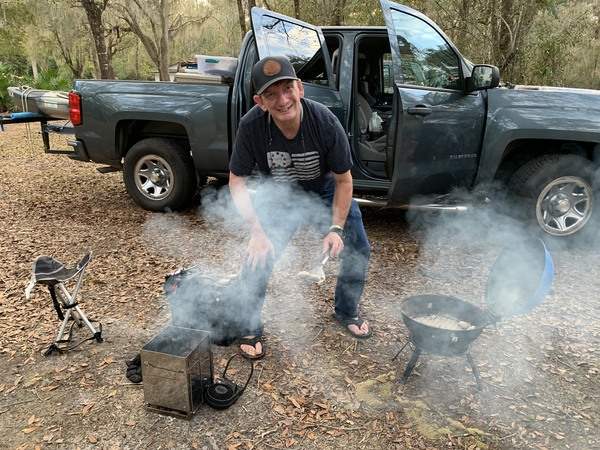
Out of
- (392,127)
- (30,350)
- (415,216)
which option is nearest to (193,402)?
(30,350)

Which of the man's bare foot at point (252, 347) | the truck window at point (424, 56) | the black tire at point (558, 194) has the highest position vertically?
the truck window at point (424, 56)

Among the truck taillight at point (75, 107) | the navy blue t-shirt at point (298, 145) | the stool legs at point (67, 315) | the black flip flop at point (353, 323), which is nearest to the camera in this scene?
the navy blue t-shirt at point (298, 145)

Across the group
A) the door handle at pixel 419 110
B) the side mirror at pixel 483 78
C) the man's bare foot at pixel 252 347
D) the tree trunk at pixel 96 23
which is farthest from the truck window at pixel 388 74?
the tree trunk at pixel 96 23

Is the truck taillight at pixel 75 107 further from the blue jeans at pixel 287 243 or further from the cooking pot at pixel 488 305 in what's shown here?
the cooking pot at pixel 488 305

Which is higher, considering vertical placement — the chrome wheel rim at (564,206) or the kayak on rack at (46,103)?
the kayak on rack at (46,103)

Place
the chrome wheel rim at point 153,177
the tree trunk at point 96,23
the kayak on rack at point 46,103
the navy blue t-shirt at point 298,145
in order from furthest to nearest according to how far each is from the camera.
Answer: the tree trunk at point 96,23 → the kayak on rack at point 46,103 → the chrome wheel rim at point 153,177 → the navy blue t-shirt at point 298,145

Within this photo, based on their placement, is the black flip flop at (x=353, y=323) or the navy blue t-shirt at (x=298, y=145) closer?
the navy blue t-shirt at (x=298, y=145)

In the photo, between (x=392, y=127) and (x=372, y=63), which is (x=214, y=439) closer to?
(x=392, y=127)

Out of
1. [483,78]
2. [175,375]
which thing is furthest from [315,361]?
[483,78]

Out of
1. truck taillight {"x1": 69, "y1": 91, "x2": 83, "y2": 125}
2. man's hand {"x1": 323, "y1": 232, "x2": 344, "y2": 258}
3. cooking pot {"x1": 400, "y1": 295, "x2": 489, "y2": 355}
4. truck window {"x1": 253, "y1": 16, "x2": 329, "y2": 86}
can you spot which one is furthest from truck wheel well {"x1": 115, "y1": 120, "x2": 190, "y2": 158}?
cooking pot {"x1": 400, "y1": 295, "x2": 489, "y2": 355}

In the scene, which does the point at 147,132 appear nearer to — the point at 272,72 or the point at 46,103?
the point at 46,103

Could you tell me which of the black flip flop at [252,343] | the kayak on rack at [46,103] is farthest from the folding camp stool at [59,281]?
the kayak on rack at [46,103]

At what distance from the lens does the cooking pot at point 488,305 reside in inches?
93.4

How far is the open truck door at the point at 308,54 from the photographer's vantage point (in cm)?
445
